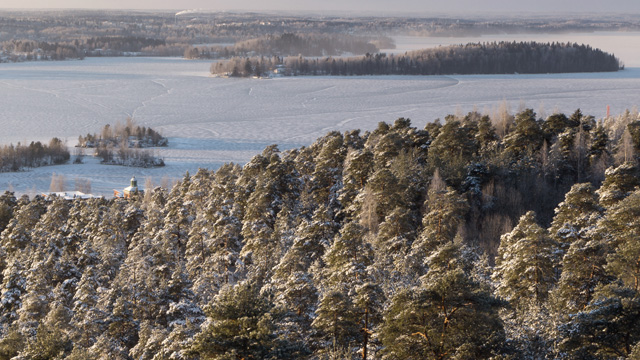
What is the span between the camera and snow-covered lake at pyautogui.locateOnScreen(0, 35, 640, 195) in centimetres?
6381

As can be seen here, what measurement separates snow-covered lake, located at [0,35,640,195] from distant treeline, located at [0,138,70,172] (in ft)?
3.87

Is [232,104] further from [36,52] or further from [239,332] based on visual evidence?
[36,52]

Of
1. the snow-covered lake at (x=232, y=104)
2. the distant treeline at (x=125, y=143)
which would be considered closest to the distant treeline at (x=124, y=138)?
the distant treeline at (x=125, y=143)

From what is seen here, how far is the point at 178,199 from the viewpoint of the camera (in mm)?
34500

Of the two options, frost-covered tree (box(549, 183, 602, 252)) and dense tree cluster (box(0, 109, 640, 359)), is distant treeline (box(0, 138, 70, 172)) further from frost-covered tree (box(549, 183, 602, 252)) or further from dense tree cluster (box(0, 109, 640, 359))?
frost-covered tree (box(549, 183, 602, 252))

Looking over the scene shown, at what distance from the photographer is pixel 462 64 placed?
424 ft

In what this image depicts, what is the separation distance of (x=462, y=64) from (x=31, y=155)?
89.1 meters

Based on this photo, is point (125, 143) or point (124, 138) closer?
point (125, 143)

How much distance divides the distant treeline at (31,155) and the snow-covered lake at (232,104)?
1.18 m

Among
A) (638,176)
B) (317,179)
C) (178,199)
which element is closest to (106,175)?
(178,199)

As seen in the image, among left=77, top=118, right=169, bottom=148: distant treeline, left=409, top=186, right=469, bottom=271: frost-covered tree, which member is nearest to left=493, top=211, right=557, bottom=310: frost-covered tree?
left=409, top=186, right=469, bottom=271: frost-covered tree

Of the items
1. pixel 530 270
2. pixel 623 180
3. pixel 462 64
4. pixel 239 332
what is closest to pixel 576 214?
pixel 623 180

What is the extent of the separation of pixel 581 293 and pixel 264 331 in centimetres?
980

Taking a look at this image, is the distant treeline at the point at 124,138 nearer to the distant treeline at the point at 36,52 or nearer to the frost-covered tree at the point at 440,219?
the frost-covered tree at the point at 440,219
